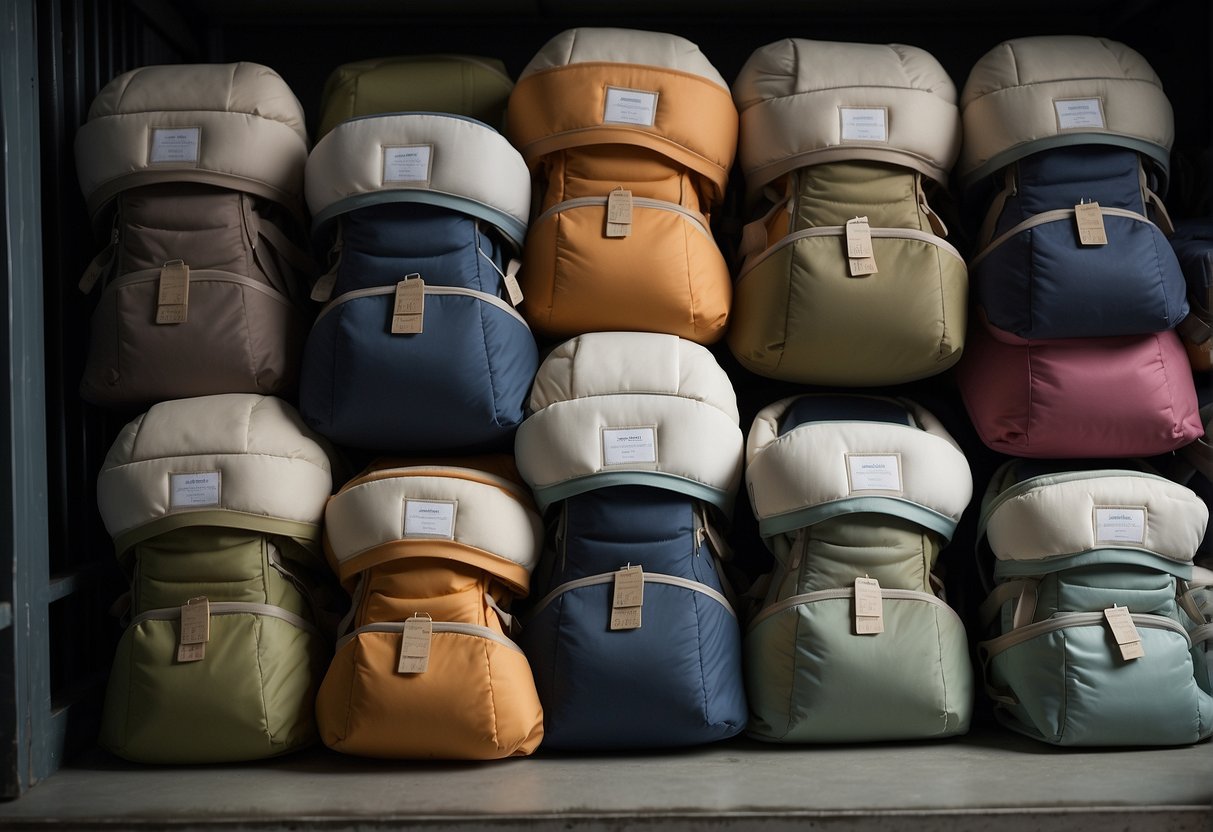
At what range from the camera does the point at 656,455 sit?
198 cm

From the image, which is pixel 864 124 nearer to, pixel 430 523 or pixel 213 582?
pixel 430 523

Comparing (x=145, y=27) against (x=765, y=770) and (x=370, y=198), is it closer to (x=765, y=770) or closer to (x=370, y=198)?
(x=370, y=198)

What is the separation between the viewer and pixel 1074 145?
2.07m

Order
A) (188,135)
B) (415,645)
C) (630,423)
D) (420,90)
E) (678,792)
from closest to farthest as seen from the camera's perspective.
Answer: (678,792) < (415,645) < (630,423) < (188,135) < (420,90)

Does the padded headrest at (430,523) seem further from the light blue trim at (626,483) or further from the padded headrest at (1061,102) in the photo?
the padded headrest at (1061,102)

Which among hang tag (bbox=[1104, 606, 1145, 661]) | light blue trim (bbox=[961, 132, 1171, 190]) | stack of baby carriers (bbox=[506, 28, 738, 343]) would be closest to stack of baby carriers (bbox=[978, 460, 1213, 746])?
hang tag (bbox=[1104, 606, 1145, 661])

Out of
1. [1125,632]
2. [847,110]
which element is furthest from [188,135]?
[1125,632]

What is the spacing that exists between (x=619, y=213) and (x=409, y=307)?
1.49ft

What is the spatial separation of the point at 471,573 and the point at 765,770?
0.64m

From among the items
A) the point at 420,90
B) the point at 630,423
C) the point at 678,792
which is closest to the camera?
the point at 678,792

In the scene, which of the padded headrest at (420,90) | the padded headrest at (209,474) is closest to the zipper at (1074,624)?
the padded headrest at (209,474)

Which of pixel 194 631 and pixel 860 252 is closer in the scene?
pixel 194 631

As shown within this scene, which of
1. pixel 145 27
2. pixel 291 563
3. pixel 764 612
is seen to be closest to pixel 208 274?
pixel 291 563

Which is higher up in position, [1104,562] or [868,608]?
[1104,562]
